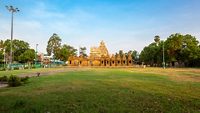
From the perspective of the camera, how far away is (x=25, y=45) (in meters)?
92.8

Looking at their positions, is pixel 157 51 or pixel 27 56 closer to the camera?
pixel 157 51

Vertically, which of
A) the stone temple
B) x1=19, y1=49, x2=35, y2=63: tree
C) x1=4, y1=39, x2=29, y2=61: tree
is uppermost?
x1=4, y1=39, x2=29, y2=61: tree

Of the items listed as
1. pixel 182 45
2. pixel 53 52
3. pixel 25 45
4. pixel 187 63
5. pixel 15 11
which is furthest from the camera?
pixel 25 45

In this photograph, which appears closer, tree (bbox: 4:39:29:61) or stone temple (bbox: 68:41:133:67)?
stone temple (bbox: 68:41:133:67)

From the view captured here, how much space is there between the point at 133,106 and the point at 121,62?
73.9m

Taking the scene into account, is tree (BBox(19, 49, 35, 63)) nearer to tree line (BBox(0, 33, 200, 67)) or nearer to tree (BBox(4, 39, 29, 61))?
tree line (BBox(0, 33, 200, 67))

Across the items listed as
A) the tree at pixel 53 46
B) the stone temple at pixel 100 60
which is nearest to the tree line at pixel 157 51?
the tree at pixel 53 46

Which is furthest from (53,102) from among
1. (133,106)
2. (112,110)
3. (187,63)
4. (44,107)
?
(187,63)

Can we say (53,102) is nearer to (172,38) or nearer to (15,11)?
(15,11)

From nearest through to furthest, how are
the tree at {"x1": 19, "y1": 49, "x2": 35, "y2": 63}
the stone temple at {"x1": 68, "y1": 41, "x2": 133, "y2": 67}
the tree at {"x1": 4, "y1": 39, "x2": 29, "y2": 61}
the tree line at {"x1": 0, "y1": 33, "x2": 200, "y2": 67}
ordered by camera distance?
the tree line at {"x1": 0, "y1": 33, "x2": 200, "y2": 67}
the stone temple at {"x1": 68, "y1": 41, "x2": 133, "y2": 67}
the tree at {"x1": 19, "y1": 49, "x2": 35, "y2": 63}
the tree at {"x1": 4, "y1": 39, "x2": 29, "y2": 61}

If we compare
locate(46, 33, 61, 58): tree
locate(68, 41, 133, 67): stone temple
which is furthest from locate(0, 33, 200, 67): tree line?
locate(68, 41, 133, 67): stone temple

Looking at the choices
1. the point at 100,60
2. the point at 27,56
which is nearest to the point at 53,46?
the point at 27,56

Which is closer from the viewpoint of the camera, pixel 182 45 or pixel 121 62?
pixel 182 45

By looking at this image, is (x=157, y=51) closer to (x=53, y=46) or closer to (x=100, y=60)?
(x=100, y=60)
